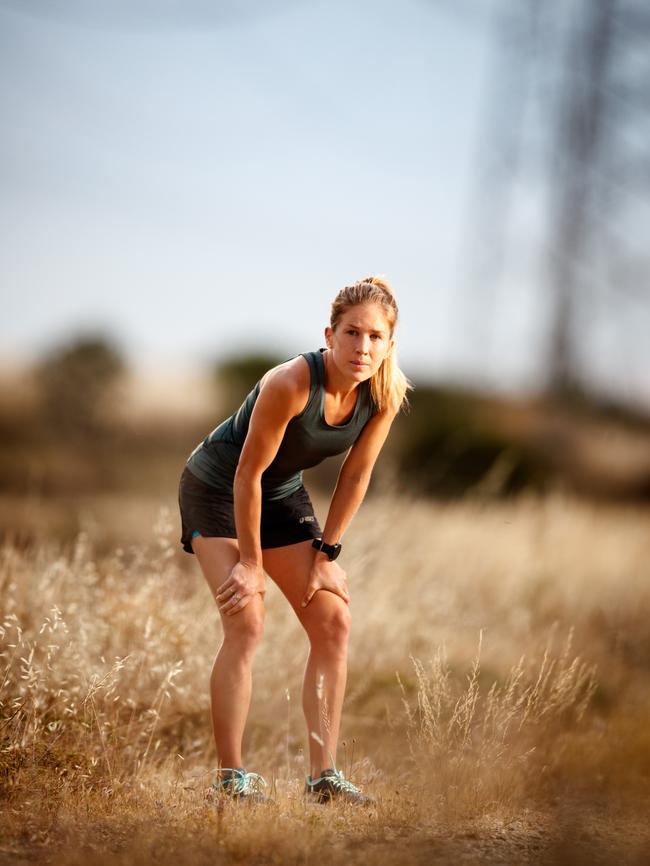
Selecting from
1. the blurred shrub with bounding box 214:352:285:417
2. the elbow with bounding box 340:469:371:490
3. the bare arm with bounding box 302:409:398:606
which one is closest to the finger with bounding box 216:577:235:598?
the bare arm with bounding box 302:409:398:606

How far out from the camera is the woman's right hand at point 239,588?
336 cm

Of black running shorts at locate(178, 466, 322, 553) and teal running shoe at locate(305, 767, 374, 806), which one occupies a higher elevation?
black running shorts at locate(178, 466, 322, 553)

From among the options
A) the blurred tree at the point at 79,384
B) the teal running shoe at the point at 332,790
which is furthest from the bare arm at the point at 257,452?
the blurred tree at the point at 79,384

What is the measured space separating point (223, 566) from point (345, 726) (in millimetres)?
1714

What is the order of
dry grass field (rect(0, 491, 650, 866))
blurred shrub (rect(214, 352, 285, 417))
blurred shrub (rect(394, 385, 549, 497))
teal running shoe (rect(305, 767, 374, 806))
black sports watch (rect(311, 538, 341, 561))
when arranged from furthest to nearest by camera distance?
blurred shrub (rect(214, 352, 285, 417)), blurred shrub (rect(394, 385, 549, 497)), black sports watch (rect(311, 538, 341, 561)), teal running shoe (rect(305, 767, 374, 806)), dry grass field (rect(0, 491, 650, 866))

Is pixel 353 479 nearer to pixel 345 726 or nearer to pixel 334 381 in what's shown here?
pixel 334 381

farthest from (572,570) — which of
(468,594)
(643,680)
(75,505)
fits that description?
(75,505)

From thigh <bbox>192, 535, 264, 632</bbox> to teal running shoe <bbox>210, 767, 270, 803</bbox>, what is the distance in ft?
1.65

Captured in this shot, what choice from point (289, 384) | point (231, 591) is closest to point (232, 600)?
point (231, 591)

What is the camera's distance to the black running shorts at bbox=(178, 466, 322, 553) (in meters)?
3.61

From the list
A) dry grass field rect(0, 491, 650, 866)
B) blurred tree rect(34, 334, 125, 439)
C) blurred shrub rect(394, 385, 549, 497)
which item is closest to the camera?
dry grass field rect(0, 491, 650, 866)

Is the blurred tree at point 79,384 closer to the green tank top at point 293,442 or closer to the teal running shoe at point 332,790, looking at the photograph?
the green tank top at point 293,442

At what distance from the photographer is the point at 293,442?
350 centimetres

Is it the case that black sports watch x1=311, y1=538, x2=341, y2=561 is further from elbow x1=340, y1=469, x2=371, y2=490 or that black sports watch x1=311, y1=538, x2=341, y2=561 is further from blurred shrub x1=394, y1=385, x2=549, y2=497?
blurred shrub x1=394, y1=385, x2=549, y2=497
